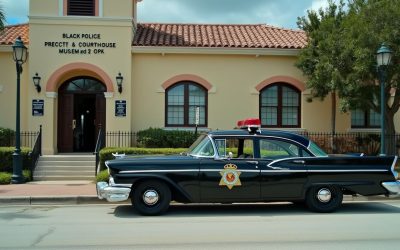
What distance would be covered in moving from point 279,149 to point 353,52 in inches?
295

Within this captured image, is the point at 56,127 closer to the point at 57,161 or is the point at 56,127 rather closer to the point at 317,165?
the point at 57,161

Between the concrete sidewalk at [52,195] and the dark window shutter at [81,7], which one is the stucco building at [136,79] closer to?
the dark window shutter at [81,7]

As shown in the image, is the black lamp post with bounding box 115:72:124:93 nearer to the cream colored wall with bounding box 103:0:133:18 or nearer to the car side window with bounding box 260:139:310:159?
the cream colored wall with bounding box 103:0:133:18

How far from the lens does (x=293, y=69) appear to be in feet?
65.3

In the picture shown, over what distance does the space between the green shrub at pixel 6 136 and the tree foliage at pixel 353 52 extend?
11519 mm

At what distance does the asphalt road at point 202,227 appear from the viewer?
7152 mm

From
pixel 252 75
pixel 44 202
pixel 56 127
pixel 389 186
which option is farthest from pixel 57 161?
pixel 389 186

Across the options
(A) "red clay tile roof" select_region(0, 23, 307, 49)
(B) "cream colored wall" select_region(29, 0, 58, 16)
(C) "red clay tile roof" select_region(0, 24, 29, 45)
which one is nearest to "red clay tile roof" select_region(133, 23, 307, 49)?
(A) "red clay tile roof" select_region(0, 23, 307, 49)

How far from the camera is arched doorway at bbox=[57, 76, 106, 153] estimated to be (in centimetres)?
1966

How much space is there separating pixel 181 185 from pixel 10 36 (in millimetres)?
13661

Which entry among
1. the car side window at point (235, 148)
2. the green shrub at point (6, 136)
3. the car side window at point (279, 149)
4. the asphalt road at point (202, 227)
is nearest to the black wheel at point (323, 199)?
the asphalt road at point (202, 227)

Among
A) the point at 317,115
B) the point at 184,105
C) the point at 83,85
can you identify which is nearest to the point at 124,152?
the point at 184,105

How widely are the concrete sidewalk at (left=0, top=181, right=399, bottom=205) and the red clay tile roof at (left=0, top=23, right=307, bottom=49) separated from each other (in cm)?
738

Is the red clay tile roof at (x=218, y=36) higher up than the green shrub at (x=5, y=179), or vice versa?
the red clay tile roof at (x=218, y=36)
